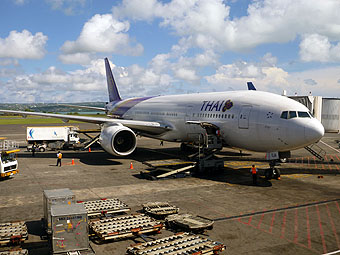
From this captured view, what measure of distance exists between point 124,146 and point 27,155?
12.2 meters

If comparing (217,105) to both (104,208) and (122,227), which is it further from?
(122,227)

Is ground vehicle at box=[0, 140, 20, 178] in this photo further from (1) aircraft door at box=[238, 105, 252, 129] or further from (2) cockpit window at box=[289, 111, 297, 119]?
(2) cockpit window at box=[289, 111, 297, 119]

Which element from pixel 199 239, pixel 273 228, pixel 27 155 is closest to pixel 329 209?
pixel 273 228

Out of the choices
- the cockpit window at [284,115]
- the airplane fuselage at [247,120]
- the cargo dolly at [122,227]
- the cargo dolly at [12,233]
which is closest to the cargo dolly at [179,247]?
the cargo dolly at [122,227]

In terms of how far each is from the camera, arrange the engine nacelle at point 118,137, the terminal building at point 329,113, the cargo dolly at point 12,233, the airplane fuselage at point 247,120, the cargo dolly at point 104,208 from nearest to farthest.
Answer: the cargo dolly at point 12,233 < the cargo dolly at point 104,208 < the airplane fuselage at point 247,120 < the engine nacelle at point 118,137 < the terminal building at point 329,113

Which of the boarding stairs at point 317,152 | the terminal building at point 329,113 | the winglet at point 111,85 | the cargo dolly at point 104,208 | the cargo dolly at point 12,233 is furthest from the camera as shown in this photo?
the winglet at point 111,85

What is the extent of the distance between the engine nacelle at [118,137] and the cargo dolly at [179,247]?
15.2 metres

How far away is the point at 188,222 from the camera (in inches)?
500

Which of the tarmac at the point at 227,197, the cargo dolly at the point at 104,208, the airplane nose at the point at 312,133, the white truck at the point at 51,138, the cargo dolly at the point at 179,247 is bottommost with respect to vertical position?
the tarmac at the point at 227,197

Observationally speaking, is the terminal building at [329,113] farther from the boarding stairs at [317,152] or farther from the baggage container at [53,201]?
the baggage container at [53,201]

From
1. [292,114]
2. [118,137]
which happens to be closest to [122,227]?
[292,114]

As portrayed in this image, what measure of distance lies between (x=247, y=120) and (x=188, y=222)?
10.2 m

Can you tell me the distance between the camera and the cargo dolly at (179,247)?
10.0 metres

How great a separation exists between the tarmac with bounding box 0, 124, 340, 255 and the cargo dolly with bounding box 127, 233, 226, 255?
2.05 ft
